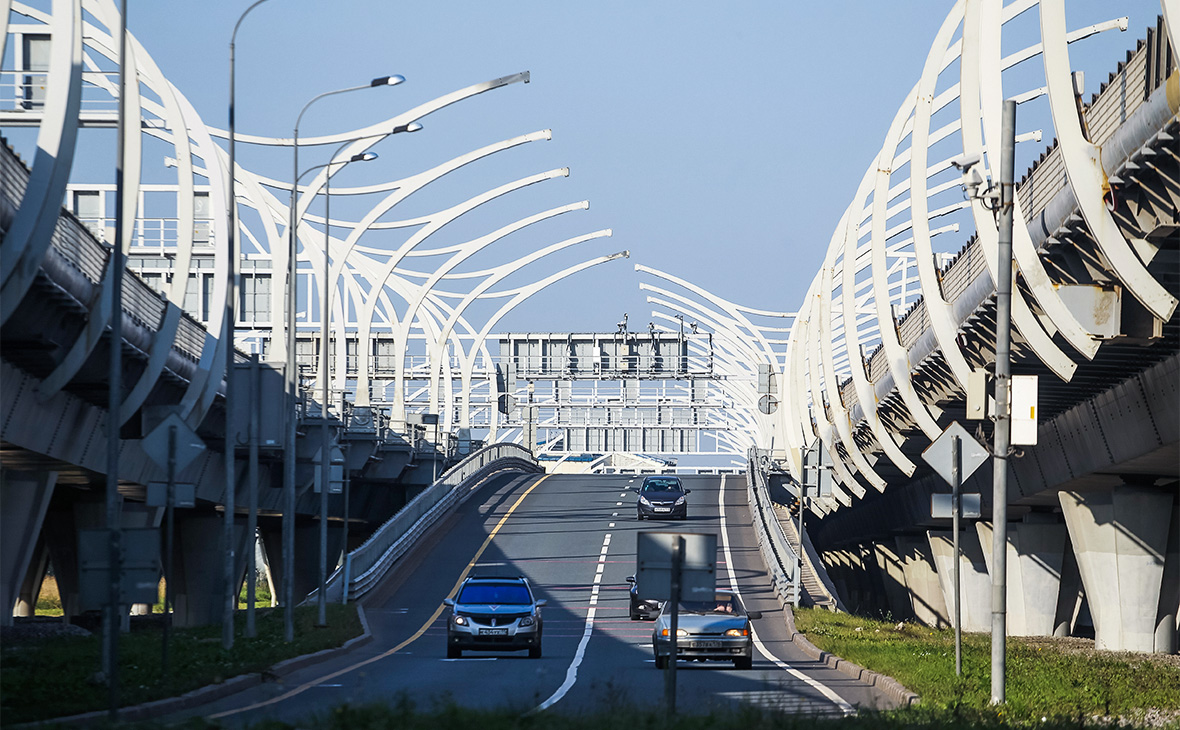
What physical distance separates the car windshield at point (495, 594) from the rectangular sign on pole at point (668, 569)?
13.2 metres

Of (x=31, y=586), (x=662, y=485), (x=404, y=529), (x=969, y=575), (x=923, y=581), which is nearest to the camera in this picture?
(x=404, y=529)

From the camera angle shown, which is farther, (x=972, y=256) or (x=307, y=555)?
(x=307, y=555)

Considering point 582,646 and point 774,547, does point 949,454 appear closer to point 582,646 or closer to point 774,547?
point 582,646

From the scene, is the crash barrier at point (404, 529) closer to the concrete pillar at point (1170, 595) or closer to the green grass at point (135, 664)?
the green grass at point (135, 664)

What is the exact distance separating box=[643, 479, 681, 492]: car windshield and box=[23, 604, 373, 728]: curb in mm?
34456

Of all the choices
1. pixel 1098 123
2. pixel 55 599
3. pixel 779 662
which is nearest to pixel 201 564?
pixel 779 662

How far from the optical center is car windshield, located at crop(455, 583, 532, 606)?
93.9 ft

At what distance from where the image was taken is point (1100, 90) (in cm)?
2120

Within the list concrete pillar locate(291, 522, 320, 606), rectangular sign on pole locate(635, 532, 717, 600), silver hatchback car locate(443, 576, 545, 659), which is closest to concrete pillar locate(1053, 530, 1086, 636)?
silver hatchback car locate(443, 576, 545, 659)

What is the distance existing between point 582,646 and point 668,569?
1623 centimetres

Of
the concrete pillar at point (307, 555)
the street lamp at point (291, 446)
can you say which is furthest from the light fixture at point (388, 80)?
the concrete pillar at point (307, 555)

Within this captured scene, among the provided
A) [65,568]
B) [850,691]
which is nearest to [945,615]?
[65,568]

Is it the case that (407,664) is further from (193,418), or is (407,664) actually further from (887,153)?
(887,153)

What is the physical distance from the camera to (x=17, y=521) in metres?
34.2
